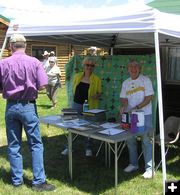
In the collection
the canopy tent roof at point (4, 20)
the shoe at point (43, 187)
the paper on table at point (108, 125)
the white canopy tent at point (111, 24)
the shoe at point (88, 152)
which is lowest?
the shoe at point (43, 187)

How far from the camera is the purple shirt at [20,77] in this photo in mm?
4570

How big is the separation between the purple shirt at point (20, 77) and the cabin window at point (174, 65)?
3.57 meters

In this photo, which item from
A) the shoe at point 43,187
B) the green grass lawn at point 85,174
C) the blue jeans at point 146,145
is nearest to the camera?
the shoe at point 43,187

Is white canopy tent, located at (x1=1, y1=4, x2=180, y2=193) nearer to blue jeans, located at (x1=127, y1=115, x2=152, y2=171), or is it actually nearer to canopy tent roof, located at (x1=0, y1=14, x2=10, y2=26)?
blue jeans, located at (x1=127, y1=115, x2=152, y2=171)

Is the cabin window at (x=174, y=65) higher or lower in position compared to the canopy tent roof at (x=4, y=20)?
lower

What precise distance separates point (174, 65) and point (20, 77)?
12.7 ft

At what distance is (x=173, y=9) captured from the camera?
10023 mm

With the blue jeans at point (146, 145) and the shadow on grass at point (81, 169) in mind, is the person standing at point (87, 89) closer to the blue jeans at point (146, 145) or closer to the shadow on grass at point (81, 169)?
the shadow on grass at point (81, 169)

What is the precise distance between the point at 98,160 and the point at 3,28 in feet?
41.0

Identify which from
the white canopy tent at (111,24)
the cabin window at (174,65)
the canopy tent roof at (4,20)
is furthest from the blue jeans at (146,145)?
the canopy tent roof at (4,20)

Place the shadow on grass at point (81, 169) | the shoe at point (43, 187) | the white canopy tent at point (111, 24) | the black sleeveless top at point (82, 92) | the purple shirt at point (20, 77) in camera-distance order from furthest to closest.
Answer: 1. the black sleeveless top at point (82, 92)
2. the shadow on grass at point (81, 169)
3. the shoe at point (43, 187)
4. the purple shirt at point (20, 77)
5. the white canopy tent at point (111, 24)

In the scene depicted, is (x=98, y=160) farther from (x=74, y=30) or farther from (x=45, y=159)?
(x=74, y=30)

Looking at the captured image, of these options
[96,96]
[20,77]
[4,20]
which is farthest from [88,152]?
[4,20]

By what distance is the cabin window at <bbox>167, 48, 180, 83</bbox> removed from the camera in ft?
24.6
